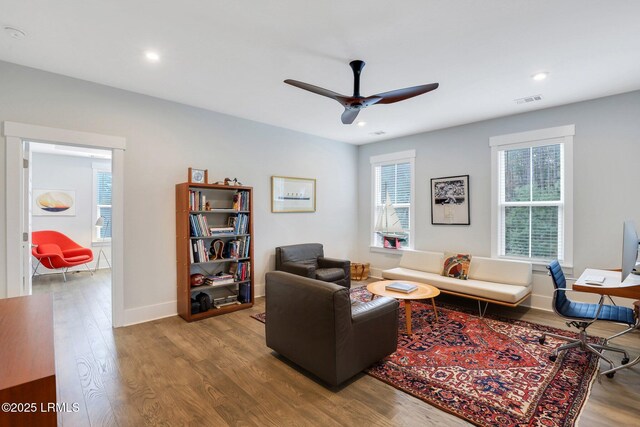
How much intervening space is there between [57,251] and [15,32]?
16.4ft

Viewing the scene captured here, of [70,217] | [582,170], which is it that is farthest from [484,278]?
[70,217]

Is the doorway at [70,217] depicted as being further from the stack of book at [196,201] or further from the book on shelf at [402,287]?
the book on shelf at [402,287]

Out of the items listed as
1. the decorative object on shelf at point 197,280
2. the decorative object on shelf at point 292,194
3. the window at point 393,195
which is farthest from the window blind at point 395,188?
the decorative object on shelf at point 197,280

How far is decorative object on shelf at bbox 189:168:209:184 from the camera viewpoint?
3950 millimetres

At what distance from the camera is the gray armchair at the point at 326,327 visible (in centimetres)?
223

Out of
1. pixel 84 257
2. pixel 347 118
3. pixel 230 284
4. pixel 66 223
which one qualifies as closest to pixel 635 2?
pixel 347 118

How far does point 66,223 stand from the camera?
263 inches

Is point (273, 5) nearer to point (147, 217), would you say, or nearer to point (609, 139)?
point (147, 217)

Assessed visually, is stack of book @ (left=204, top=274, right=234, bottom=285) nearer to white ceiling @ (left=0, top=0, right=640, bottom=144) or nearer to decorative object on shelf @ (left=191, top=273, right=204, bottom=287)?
decorative object on shelf @ (left=191, top=273, right=204, bottom=287)

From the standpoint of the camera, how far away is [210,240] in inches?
166

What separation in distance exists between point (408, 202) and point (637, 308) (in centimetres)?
331

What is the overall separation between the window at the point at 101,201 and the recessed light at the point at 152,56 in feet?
18.2

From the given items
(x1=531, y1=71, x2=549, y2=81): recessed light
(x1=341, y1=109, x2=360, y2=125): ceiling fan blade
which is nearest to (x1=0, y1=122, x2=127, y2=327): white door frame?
(x1=341, y1=109, x2=360, y2=125): ceiling fan blade

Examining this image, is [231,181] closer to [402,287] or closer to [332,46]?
[332,46]
